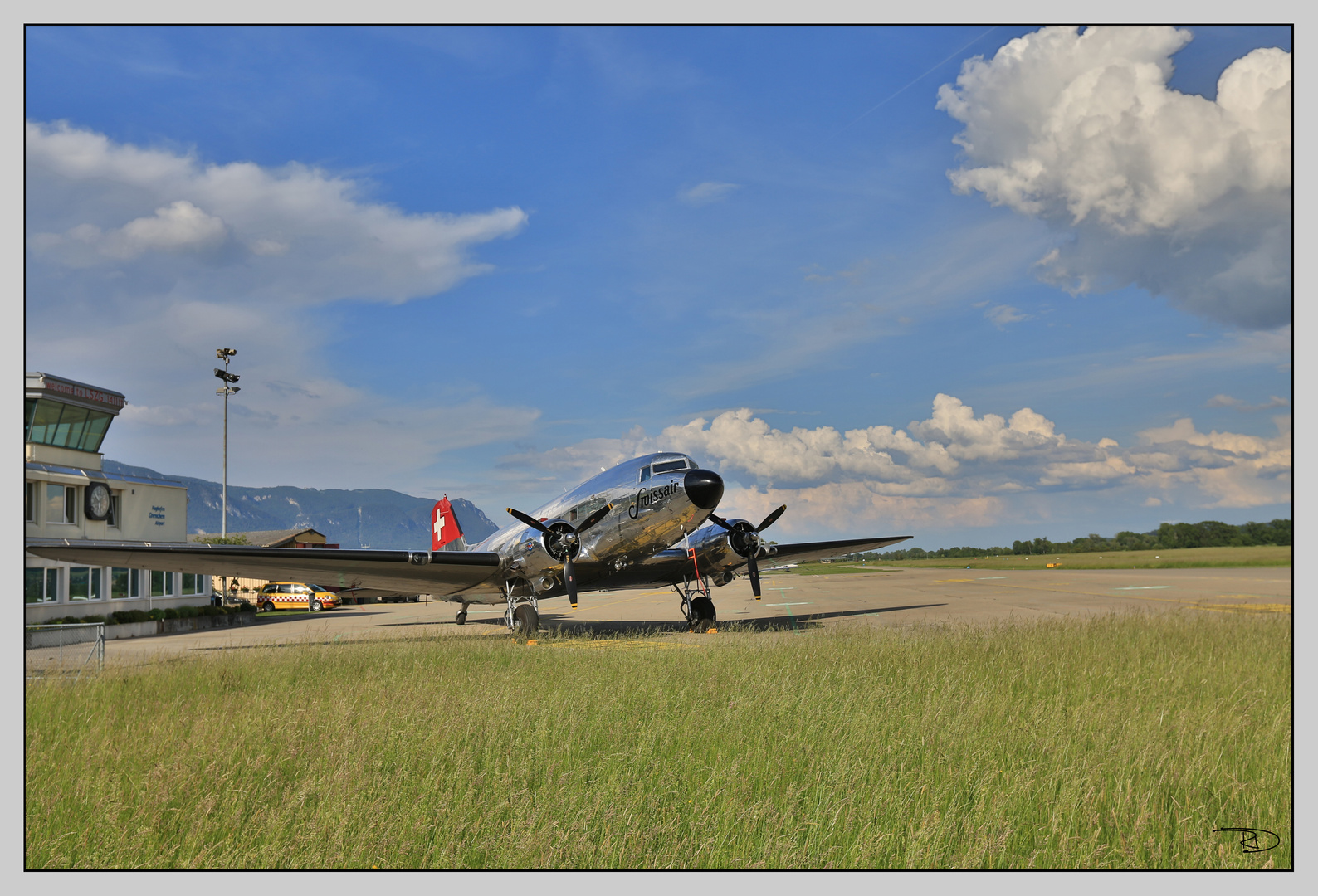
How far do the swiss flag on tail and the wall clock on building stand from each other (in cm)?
1598

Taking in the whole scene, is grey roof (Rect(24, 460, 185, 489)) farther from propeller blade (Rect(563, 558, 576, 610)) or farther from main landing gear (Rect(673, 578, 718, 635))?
main landing gear (Rect(673, 578, 718, 635))

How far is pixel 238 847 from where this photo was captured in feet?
20.4

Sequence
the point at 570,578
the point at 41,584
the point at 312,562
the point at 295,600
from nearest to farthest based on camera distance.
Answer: the point at 570,578, the point at 312,562, the point at 41,584, the point at 295,600

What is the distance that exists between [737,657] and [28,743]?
43.4 ft

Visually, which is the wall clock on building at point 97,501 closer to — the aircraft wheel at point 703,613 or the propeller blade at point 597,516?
the propeller blade at point 597,516

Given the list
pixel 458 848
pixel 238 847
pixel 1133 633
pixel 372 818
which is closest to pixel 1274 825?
pixel 458 848

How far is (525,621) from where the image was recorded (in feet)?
85.0

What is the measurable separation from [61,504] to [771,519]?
33.6 m

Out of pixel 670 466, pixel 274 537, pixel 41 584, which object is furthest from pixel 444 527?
pixel 274 537

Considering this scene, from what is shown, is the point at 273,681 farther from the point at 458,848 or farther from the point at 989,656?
the point at 989,656

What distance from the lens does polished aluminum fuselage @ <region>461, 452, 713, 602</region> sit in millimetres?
23734

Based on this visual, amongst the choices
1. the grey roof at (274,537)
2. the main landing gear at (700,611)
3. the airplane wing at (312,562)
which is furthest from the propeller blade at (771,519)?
the grey roof at (274,537)
